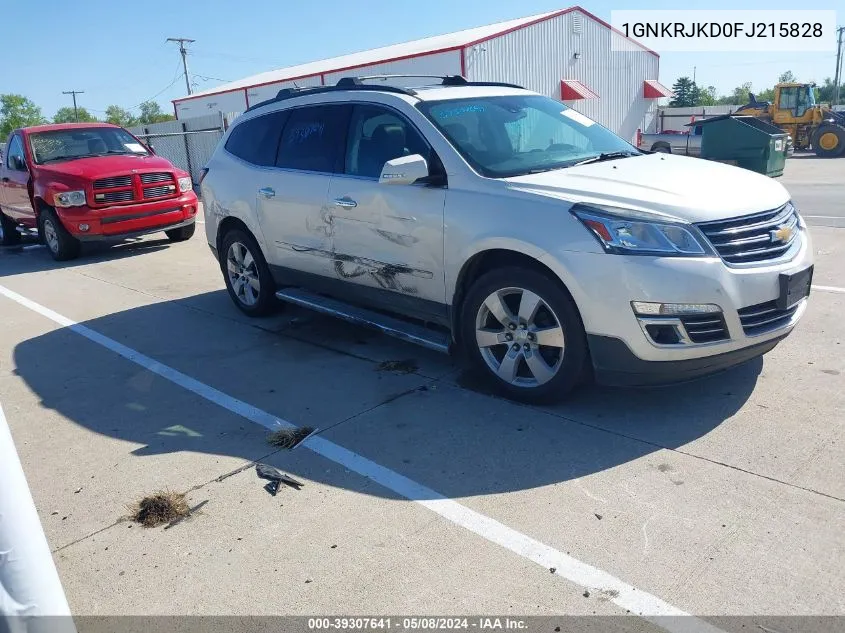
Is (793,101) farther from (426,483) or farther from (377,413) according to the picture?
(426,483)

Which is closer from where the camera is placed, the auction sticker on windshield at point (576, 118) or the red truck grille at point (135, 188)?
the auction sticker on windshield at point (576, 118)

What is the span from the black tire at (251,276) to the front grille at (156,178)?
4.17 metres

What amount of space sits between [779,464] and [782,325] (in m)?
0.88

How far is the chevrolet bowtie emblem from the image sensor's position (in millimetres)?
4031

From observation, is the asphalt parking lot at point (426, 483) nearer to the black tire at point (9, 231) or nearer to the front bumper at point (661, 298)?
the front bumper at point (661, 298)

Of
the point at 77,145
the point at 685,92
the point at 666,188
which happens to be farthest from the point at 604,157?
the point at 685,92

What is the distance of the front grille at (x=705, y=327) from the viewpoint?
12.4ft

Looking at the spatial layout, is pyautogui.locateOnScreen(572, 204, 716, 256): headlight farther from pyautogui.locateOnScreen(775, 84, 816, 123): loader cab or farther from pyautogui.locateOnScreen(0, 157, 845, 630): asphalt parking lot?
pyautogui.locateOnScreen(775, 84, 816, 123): loader cab

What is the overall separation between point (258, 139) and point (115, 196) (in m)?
4.68

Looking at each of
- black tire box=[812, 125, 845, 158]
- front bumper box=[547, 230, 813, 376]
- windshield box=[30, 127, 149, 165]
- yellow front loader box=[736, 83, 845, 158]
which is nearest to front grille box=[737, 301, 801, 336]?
front bumper box=[547, 230, 813, 376]

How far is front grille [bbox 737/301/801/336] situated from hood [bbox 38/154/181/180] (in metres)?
8.75

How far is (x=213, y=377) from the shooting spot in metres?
5.30

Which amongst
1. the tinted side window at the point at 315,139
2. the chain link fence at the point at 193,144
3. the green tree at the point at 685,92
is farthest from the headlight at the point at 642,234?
the green tree at the point at 685,92

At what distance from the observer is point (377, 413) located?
4.47 m
